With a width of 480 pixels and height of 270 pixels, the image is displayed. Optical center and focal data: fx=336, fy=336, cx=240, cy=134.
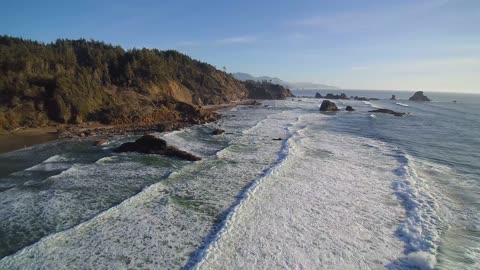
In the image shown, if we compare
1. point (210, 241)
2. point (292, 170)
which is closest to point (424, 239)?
point (210, 241)

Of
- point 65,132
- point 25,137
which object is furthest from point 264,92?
point 25,137

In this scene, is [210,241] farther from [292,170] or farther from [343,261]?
[292,170]

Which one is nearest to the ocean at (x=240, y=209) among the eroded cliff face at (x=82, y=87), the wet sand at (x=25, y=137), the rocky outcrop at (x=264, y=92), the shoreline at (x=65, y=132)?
the wet sand at (x=25, y=137)

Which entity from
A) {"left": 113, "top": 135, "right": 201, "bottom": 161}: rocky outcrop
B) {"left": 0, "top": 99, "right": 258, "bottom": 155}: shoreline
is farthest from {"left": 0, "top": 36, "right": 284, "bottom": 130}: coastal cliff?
{"left": 113, "top": 135, "right": 201, "bottom": 161}: rocky outcrop

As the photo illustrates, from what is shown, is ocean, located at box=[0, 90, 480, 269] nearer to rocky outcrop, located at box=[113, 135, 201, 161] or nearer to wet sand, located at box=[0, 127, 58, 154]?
rocky outcrop, located at box=[113, 135, 201, 161]

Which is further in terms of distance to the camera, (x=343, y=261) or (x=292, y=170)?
(x=292, y=170)
